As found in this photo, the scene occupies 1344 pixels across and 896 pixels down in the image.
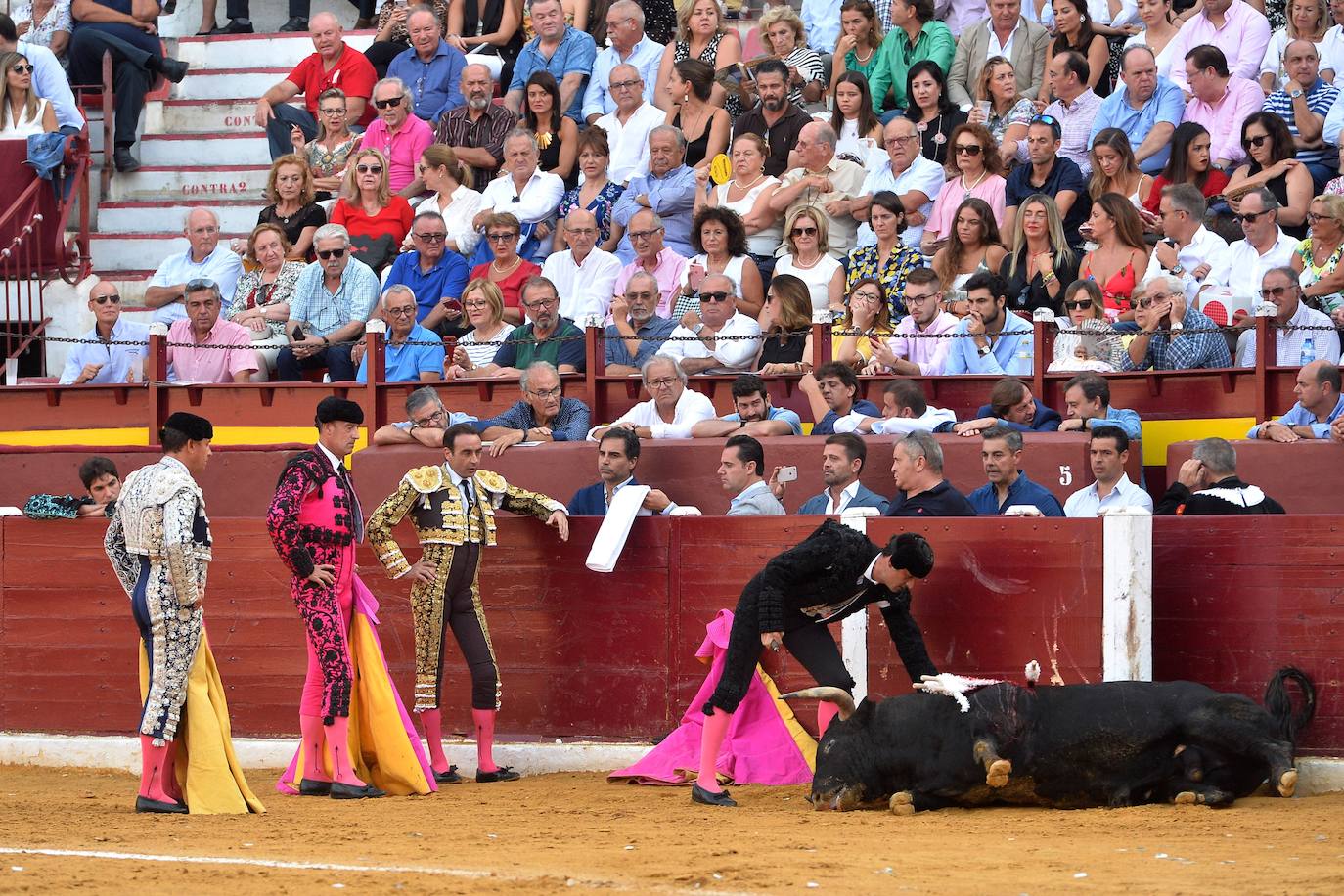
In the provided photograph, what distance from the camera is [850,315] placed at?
1020 cm

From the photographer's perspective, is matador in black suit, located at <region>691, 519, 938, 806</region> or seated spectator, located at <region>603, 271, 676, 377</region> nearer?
matador in black suit, located at <region>691, 519, 938, 806</region>

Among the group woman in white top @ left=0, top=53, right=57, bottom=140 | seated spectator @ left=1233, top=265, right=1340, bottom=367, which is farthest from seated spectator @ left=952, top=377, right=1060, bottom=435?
woman in white top @ left=0, top=53, right=57, bottom=140

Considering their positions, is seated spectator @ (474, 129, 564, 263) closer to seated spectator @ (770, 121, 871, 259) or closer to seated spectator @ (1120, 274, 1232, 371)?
seated spectator @ (770, 121, 871, 259)

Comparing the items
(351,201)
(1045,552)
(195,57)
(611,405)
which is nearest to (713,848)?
(1045,552)

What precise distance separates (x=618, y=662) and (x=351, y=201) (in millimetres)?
4671

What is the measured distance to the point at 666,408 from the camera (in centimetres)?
966

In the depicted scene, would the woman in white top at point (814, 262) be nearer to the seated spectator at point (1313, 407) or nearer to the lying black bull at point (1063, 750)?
the seated spectator at point (1313, 407)

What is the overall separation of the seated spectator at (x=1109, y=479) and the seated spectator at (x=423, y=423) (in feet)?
9.04

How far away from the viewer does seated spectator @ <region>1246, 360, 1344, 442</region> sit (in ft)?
28.5

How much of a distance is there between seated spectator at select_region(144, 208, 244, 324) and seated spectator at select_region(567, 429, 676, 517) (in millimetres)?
4014

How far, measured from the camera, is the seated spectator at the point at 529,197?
12.0m

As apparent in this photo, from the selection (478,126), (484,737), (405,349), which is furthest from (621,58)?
(484,737)

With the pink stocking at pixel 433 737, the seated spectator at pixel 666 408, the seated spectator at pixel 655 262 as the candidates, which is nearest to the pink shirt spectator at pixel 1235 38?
the seated spectator at pixel 655 262

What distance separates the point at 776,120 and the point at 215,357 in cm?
356
